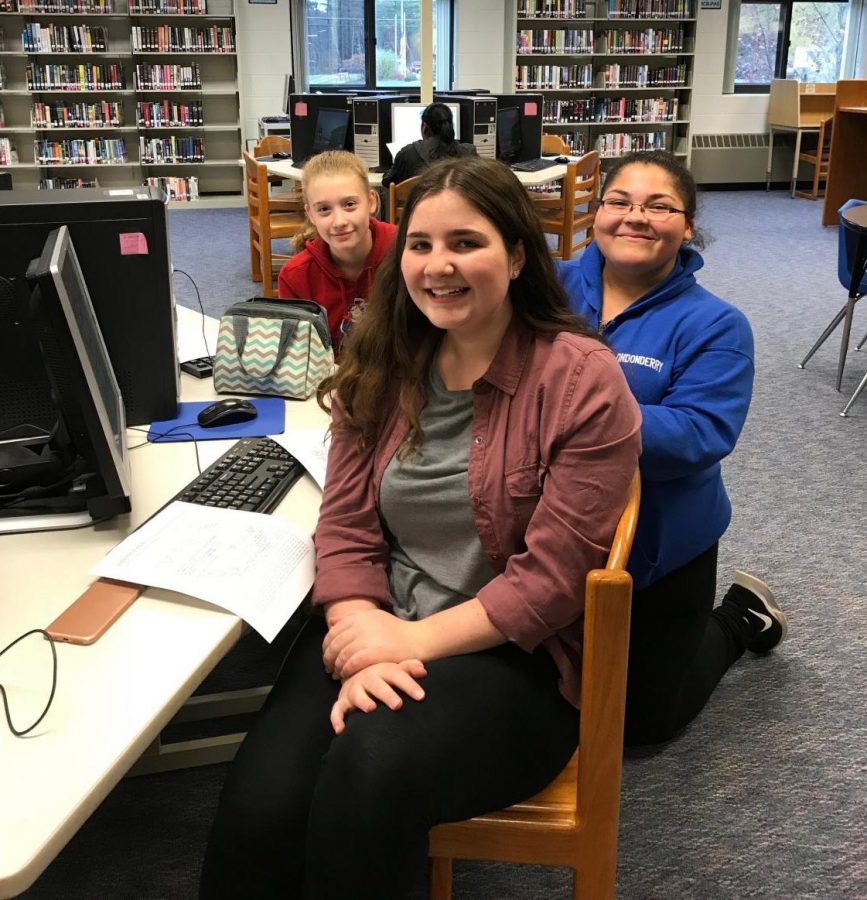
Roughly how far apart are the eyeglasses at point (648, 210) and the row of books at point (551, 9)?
7663 millimetres

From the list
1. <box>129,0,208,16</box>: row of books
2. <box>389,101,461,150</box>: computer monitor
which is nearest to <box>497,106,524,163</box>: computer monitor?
<box>389,101,461,150</box>: computer monitor

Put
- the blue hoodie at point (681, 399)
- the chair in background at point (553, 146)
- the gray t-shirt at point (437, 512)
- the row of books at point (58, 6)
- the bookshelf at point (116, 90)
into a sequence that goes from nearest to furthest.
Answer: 1. the gray t-shirt at point (437, 512)
2. the blue hoodie at point (681, 399)
3. the chair in background at point (553, 146)
4. the row of books at point (58, 6)
5. the bookshelf at point (116, 90)

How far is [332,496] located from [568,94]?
8.59 m

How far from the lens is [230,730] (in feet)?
6.46

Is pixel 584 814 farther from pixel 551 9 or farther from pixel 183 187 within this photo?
pixel 551 9

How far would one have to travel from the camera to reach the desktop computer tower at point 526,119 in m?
5.67

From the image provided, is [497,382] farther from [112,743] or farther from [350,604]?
[112,743]

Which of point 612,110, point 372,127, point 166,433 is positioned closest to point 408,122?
point 372,127

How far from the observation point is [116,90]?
7871mm

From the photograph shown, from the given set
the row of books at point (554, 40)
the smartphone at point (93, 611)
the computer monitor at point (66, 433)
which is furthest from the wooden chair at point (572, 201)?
the smartphone at point (93, 611)

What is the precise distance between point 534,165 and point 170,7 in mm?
3961

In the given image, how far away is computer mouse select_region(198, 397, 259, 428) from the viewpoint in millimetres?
1729

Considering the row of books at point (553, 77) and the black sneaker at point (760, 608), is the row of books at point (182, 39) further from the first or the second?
the black sneaker at point (760, 608)

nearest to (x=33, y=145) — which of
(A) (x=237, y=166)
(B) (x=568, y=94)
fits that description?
(A) (x=237, y=166)
